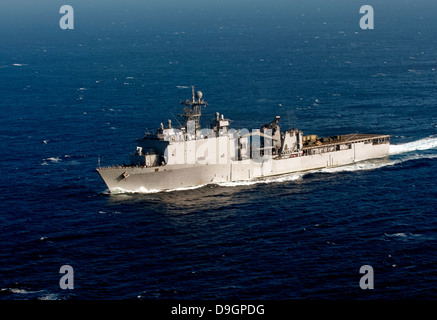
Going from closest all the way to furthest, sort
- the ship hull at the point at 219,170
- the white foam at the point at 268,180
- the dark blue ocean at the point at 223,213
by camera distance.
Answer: the dark blue ocean at the point at 223,213 < the ship hull at the point at 219,170 < the white foam at the point at 268,180

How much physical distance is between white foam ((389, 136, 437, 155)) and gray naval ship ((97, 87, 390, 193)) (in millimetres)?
1734

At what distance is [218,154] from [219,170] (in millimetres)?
2306

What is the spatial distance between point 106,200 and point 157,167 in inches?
320

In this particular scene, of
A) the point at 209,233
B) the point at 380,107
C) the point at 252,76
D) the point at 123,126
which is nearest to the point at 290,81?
the point at 252,76

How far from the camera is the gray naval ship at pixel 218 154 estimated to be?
8656 centimetres

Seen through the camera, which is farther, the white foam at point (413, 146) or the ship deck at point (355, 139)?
the white foam at point (413, 146)

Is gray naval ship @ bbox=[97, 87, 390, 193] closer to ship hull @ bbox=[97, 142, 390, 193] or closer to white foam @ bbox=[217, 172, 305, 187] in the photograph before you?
ship hull @ bbox=[97, 142, 390, 193]

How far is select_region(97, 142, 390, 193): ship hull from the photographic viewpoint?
8519cm

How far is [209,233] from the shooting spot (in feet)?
235

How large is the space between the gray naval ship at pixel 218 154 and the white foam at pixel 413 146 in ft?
5.69

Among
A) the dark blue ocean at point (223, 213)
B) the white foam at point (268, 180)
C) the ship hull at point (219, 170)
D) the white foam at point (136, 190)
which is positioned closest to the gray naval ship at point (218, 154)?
the ship hull at point (219, 170)

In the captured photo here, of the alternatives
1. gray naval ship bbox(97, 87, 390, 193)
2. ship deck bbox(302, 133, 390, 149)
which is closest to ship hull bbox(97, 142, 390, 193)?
gray naval ship bbox(97, 87, 390, 193)

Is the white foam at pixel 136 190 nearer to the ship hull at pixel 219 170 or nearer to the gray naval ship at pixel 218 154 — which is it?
the ship hull at pixel 219 170

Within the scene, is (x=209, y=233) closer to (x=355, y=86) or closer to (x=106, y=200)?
(x=106, y=200)
